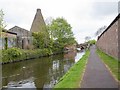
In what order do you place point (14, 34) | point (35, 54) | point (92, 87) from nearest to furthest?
point (92, 87)
point (35, 54)
point (14, 34)

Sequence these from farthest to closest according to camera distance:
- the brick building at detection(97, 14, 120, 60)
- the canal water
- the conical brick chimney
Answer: the conical brick chimney < the brick building at detection(97, 14, 120, 60) < the canal water

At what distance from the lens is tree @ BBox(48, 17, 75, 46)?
73.9m

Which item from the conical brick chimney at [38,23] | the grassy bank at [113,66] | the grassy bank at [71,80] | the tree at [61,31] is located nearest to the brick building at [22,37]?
the tree at [61,31]

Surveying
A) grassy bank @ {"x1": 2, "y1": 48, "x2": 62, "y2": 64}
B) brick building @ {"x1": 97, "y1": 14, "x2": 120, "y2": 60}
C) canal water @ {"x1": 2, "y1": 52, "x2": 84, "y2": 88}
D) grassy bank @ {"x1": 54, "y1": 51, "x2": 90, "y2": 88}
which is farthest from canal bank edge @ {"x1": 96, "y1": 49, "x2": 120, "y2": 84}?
grassy bank @ {"x1": 2, "y1": 48, "x2": 62, "y2": 64}

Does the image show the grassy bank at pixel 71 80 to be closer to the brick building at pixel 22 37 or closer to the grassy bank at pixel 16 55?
the grassy bank at pixel 16 55

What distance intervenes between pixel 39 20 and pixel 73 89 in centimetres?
6842

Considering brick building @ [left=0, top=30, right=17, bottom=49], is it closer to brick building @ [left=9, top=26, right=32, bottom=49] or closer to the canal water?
brick building @ [left=9, top=26, right=32, bottom=49]

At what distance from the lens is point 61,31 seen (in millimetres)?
76938

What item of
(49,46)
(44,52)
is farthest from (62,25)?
(44,52)

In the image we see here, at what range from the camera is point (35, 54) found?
5062cm

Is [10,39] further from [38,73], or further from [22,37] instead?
[38,73]

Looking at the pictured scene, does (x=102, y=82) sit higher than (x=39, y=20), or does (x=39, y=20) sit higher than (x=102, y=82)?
(x=39, y=20)

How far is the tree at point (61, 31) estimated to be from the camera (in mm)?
73875

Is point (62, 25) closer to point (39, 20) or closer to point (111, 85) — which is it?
point (39, 20)
